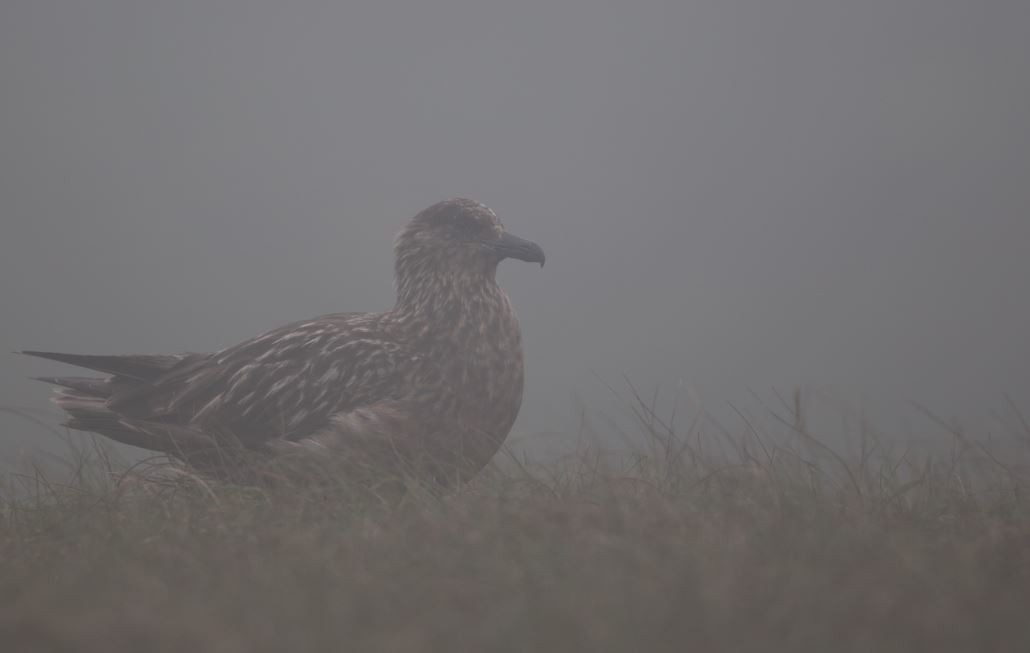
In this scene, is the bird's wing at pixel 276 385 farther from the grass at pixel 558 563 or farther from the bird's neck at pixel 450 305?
the grass at pixel 558 563

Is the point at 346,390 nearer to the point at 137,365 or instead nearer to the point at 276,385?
the point at 276,385

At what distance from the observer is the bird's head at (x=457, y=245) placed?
5.32 meters

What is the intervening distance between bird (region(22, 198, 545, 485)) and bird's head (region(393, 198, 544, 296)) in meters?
0.02

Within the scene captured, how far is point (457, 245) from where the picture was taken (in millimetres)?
5375

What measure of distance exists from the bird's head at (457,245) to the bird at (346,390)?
0.02m

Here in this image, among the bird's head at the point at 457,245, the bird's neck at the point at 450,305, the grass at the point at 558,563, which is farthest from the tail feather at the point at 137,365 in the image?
the bird's head at the point at 457,245

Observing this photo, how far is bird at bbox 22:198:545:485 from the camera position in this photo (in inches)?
172

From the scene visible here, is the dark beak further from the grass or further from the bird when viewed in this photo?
the grass

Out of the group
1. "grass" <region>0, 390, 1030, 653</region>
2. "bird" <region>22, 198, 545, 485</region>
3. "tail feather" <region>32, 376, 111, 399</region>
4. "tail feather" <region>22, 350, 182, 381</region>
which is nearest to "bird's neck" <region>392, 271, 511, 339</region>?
"bird" <region>22, 198, 545, 485</region>

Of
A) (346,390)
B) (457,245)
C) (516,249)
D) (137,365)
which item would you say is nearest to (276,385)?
(346,390)

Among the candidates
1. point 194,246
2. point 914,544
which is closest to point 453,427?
point 914,544

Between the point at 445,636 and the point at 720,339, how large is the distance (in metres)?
77.1

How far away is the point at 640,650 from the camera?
6.07 feet

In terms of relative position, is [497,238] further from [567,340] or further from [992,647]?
[567,340]
